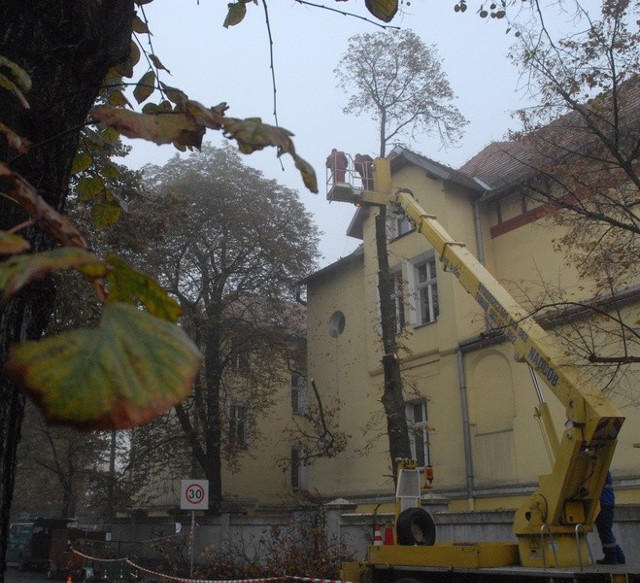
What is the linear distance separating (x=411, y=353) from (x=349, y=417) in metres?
3.96

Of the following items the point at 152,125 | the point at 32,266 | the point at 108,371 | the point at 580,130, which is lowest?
the point at 108,371

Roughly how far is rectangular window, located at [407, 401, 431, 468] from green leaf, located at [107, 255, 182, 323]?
18.3 metres

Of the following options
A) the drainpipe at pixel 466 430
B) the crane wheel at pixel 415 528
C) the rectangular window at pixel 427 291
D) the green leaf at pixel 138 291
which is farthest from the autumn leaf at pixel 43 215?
the rectangular window at pixel 427 291

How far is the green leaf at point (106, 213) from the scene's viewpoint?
2.52 meters

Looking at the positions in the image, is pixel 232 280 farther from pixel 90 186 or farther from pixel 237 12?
pixel 90 186

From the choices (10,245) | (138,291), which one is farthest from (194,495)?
(10,245)

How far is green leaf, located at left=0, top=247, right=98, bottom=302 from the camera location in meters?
0.74

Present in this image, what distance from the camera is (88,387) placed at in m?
0.67

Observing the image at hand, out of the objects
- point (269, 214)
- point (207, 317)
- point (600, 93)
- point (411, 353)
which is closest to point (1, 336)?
point (600, 93)

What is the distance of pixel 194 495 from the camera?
15812mm

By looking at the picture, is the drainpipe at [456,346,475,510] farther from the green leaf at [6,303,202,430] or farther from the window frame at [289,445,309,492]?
the green leaf at [6,303,202,430]

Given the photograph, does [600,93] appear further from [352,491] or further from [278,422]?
[278,422]

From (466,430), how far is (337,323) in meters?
8.05

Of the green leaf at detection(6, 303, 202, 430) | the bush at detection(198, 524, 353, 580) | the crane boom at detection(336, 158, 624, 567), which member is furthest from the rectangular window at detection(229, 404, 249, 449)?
the green leaf at detection(6, 303, 202, 430)
